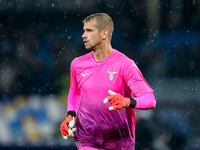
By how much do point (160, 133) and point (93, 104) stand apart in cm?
450

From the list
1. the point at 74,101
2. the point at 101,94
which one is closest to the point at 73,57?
the point at 74,101

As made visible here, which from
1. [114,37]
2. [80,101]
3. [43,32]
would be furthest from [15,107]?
[80,101]

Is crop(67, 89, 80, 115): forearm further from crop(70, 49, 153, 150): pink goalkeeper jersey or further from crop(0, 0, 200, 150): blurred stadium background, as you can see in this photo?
crop(0, 0, 200, 150): blurred stadium background

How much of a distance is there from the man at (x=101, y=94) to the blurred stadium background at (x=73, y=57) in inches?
155

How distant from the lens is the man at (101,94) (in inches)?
165

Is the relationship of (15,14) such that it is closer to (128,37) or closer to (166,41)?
(128,37)

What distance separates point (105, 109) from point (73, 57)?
4827 mm

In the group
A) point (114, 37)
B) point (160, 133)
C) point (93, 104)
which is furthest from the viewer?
point (114, 37)

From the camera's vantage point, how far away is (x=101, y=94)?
4215mm

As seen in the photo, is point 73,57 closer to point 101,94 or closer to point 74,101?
point 74,101

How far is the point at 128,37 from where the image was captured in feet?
29.8

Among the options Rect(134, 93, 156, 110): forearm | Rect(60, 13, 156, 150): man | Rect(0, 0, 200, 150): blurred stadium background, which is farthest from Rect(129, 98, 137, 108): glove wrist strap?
Rect(0, 0, 200, 150): blurred stadium background

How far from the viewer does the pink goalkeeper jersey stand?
4.18 meters

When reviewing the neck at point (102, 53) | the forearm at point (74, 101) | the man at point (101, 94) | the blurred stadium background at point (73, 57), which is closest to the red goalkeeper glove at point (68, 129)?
the man at point (101, 94)
